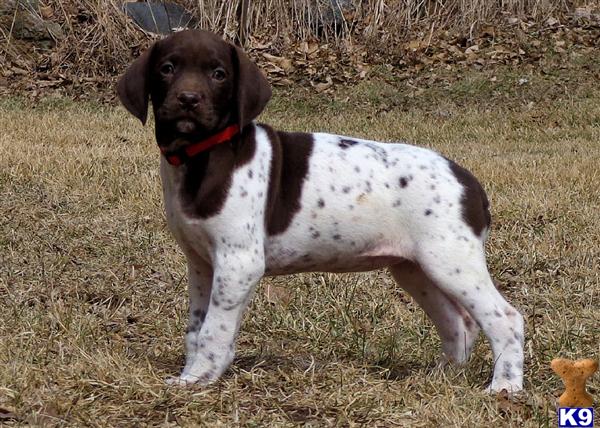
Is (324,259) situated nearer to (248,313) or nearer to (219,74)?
(219,74)

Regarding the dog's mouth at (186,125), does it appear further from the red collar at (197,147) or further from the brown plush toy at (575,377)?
the brown plush toy at (575,377)

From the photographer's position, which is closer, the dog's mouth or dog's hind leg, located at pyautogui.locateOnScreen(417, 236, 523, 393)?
the dog's mouth

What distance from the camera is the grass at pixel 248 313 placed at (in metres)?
4.14

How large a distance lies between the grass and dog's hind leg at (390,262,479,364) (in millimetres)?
116

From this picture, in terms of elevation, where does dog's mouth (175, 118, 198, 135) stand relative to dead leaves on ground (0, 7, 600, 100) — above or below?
above

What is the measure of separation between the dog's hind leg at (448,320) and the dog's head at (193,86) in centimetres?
105

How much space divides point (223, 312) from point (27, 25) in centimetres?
1168

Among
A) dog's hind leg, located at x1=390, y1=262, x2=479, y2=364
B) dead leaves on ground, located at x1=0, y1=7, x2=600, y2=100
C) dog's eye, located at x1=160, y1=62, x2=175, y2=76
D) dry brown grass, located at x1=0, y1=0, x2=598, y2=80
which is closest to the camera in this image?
dog's eye, located at x1=160, y1=62, x2=175, y2=76

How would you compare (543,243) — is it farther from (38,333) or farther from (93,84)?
(93,84)

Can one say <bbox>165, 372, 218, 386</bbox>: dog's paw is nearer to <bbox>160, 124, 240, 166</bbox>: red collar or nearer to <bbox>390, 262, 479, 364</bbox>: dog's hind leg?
<bbox>160, 124, 240, 166</bbox>: red collar

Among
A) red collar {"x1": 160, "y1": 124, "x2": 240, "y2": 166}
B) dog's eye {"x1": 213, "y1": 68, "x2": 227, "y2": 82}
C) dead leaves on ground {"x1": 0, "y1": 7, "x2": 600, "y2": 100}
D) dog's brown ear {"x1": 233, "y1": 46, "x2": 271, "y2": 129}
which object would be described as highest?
dog's eye {"x1": 213, "y1": 68, "x2": 227, "y2": 82}

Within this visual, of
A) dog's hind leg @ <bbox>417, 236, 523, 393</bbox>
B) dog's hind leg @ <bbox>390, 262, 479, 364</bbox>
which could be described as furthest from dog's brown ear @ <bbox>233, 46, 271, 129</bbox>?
dog's hind leg @ <bbox>390, 262, 479, 364</bbox>

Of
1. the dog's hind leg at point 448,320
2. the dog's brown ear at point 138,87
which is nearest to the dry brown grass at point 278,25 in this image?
the dog's brown ear at point 138,87

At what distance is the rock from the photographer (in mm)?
15039
